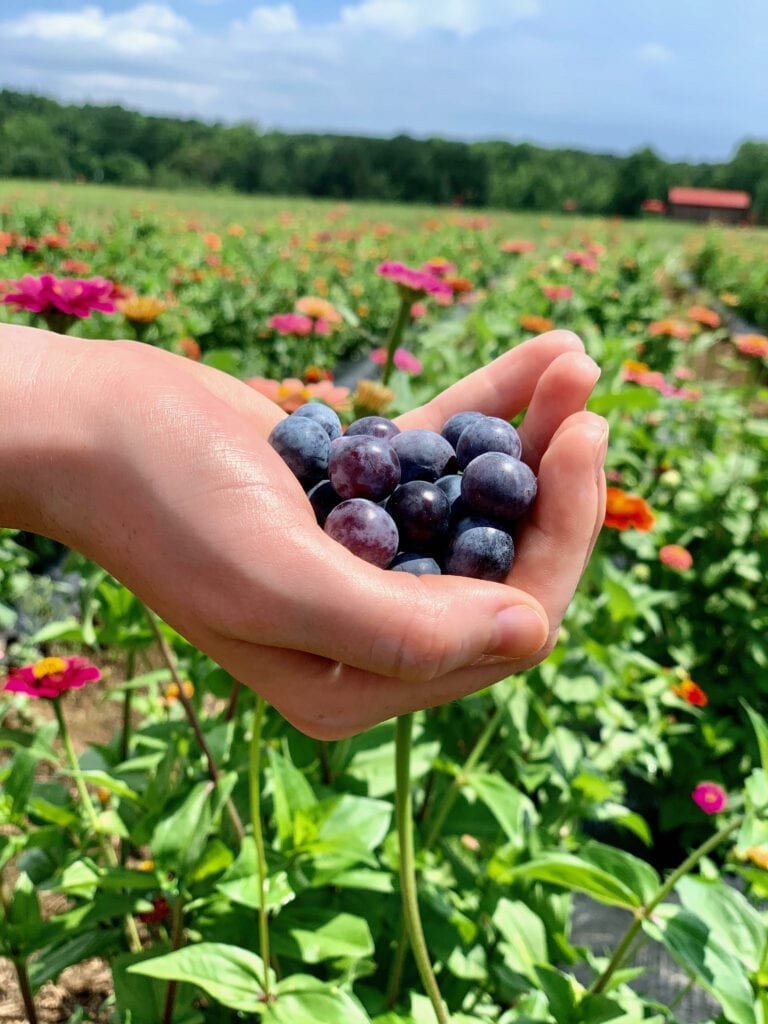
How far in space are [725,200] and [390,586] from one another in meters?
48.2

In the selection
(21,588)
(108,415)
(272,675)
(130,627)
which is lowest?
(21,588)

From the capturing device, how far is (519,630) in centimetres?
77

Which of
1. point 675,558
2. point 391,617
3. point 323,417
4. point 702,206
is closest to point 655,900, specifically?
point 391,617

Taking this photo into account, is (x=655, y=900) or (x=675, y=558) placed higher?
(x=675, y=558)

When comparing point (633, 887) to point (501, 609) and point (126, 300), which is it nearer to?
point (501, 609)

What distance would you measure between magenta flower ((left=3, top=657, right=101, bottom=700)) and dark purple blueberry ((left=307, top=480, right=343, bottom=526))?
0.61m

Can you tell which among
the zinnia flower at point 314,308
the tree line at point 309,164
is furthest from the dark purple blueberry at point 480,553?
the tree line at point 309,164

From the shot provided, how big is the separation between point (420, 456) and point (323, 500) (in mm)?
120

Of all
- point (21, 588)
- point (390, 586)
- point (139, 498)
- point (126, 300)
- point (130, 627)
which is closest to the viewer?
point (390, 586)

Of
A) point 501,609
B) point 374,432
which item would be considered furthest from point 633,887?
point 374,432

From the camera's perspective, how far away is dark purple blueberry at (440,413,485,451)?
0.99 metres

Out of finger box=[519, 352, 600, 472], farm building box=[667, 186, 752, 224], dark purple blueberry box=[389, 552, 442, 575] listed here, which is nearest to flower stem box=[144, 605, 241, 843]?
dark purple blueberry box=[389, 552, 442, 575]

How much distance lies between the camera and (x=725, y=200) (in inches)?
1677

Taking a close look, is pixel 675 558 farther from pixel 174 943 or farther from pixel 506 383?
pixel 174 943
